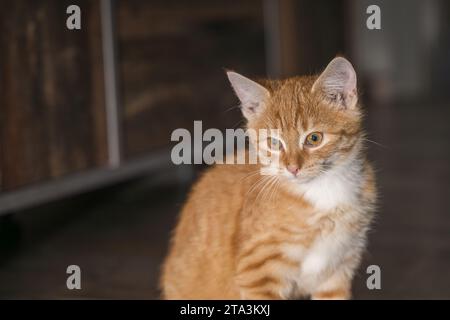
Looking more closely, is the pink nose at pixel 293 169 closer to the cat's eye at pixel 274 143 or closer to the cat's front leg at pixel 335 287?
the cat's eye at pixel 274 143

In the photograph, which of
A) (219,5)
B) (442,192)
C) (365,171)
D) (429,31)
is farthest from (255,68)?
(429,31)

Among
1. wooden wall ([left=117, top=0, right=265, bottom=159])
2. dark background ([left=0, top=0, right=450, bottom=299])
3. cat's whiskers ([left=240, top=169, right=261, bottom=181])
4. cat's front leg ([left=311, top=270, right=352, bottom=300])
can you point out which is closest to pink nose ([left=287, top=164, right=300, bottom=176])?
cat's whiskers ([left=240, top=169, right=261, bottom=181])

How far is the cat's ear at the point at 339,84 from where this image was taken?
1.65 meters

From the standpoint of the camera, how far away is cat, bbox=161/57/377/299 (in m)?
1.60

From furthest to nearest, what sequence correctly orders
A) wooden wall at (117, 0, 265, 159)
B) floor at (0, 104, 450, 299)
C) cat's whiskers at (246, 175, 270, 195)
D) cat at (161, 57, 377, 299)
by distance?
wooden wall at (117, 0, 265, 159)
floor at (0, 104, 450, 299)
cat's whiskers at (246, 175, 270, 195)
cat at (161, 57, 377, 299)

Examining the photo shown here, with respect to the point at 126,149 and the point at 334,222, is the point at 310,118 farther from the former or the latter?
the point at 126,149

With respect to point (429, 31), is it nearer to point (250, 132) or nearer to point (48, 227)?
point (48, 227)

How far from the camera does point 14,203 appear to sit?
7.42ft

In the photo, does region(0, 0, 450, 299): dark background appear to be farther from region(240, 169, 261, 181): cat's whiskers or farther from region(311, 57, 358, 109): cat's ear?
region(240, 169, 261, 181): cat's whiskers

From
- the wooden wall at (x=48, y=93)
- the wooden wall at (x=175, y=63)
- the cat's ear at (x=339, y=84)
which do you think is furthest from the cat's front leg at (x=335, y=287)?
the wooden wall at (x=175, y=63)

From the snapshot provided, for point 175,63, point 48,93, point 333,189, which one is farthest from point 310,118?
point 175,63

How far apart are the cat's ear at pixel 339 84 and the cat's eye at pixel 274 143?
0.16m

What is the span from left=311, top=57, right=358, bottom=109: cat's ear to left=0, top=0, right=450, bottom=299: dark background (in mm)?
400
